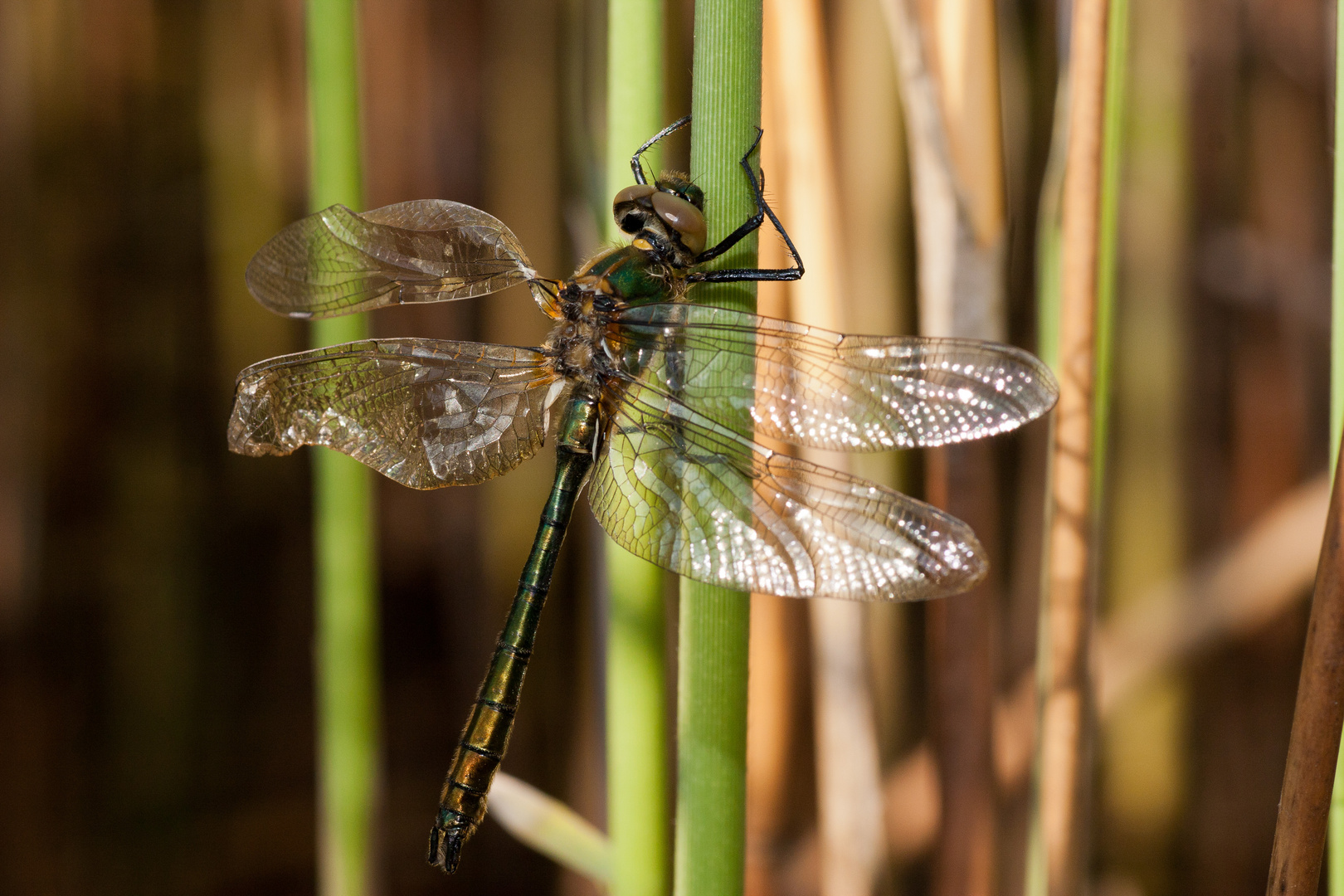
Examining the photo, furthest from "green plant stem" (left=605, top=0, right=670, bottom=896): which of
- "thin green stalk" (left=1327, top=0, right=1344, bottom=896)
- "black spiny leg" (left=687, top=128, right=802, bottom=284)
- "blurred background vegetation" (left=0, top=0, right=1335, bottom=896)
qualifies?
"blurred background vegetation" (left=0, top=0, right=1335, bottom=896)

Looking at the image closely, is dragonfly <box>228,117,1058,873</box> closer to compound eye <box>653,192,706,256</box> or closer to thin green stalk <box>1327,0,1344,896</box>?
compound eye <box>653,192,706,256</box>

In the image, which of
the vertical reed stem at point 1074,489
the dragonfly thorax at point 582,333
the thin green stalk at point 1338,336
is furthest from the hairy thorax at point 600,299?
the thin green stalk at point 1338,336

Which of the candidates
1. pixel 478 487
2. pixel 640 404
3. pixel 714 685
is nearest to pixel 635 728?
pixel 714 685

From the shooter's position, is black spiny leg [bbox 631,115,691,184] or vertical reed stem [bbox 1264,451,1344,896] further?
black spiny leg [bbox 631,115,691,184]

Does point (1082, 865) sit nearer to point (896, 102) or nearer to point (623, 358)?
point (623, 358)

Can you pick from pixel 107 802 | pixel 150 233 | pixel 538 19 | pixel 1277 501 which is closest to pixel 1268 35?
pixel 1277 501

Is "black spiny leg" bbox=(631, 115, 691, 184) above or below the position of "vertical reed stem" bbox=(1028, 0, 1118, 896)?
above

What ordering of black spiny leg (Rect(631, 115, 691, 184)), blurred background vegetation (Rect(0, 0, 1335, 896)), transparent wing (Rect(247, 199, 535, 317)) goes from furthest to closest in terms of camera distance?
blurred background vegetation (Rect(0, 0, 1335, 896)) → transparent wing (Rect(247, 199, 535, 317)) → black spiny leg (Rect(631, 115, 691, 184))

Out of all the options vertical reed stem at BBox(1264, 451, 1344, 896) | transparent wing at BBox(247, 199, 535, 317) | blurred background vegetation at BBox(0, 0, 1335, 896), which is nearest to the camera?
vertical reed stem at BBox(1264, 451, 1344, 896)

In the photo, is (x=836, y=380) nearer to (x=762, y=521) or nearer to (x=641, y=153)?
(x=762, y=521)

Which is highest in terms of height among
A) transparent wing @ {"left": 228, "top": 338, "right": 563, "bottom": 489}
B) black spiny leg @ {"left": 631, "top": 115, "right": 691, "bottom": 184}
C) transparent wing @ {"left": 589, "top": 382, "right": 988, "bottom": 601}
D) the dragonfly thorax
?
black spiny leg @ {"left": 631, "top": 115, "right": 691, "bottom": 184}
